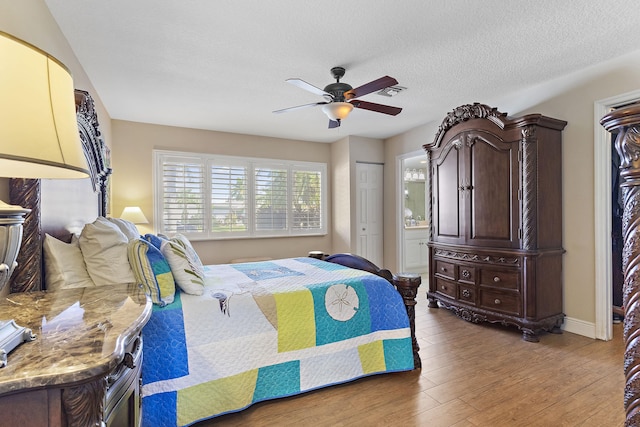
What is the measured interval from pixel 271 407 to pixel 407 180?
6.20m

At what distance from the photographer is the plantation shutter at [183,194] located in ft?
15.7

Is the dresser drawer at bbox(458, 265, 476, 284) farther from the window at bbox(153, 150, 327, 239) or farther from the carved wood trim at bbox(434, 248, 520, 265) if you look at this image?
the window at bbox(153, 150, 327, 239)

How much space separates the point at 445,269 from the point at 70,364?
384 centimetres

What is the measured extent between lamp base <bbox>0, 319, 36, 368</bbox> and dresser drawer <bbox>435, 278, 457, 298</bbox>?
378 cm

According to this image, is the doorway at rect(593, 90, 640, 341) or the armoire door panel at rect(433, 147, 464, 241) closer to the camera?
the doorway at rect(593, 90, 640, 341)

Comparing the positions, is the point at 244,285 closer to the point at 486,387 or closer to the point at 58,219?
the point at 58,219

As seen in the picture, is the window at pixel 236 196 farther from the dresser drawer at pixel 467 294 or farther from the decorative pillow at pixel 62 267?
the decorative pillow at pixel 62 267

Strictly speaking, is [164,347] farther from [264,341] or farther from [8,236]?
[8,236]

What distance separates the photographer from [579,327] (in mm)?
3209

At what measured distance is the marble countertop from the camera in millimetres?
669

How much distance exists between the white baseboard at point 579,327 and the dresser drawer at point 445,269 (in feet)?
3.71

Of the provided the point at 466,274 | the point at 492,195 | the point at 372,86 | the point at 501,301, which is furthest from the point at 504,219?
the point at 372,86

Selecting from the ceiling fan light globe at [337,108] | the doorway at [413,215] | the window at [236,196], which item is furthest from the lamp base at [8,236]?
the doorway at [413,215]

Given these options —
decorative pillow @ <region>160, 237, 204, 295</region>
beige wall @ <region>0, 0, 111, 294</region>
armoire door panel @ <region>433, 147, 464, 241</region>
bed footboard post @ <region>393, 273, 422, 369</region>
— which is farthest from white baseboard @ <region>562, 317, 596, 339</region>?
beige wall @ <region>0, 0, 111, 294</region>
